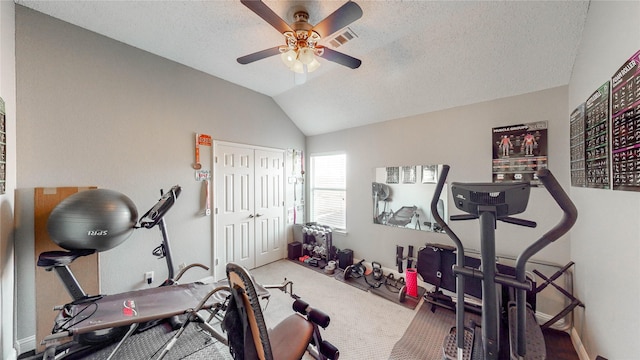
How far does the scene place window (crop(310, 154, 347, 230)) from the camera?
4211 millimetres

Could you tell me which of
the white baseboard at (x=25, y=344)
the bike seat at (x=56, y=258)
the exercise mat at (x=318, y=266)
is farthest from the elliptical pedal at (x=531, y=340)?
the white baseboard at (x=25, y=344)

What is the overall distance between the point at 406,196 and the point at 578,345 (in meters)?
2.09

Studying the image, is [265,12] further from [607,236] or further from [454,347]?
[454,347]

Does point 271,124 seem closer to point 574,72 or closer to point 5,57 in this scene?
point 5,57

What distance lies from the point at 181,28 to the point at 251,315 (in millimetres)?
2705

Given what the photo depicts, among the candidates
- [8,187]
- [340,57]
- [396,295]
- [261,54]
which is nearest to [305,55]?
[340,57]

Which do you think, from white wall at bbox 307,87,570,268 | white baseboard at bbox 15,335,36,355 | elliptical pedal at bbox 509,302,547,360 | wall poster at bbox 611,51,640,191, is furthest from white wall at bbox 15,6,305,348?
wall poster at bbox 611,51,640,191

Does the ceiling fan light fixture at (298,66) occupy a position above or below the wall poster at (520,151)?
above

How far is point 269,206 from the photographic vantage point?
4062 mm

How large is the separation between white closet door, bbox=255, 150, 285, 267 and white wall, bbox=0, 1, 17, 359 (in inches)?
97.5

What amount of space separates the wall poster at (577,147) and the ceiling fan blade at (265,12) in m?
2.53

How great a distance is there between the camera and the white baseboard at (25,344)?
1920mm

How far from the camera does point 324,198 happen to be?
178 inches

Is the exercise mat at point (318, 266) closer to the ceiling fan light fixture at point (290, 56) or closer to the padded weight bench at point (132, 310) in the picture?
the padded weight bench at point (132, 310)
